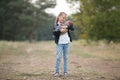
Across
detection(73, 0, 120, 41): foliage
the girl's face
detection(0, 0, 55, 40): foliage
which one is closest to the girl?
the girl's face

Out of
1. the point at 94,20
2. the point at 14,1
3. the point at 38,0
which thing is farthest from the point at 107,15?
the point at 38,0

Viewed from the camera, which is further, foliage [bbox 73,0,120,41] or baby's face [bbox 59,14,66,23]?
foliage [bbox 73,0,120,41]

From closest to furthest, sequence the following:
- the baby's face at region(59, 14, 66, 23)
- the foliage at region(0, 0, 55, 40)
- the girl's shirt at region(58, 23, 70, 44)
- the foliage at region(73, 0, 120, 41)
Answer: the baby's face at region(59, 14, 66, 23)
the girl's shirt at region(58, 23, 70, 44)
the foliage at region(73, 0, 120, 41)
the foliage at region(0, 0, 55, 40)

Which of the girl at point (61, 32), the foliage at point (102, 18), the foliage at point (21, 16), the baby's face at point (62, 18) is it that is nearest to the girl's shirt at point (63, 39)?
the girl at point (61, 32)

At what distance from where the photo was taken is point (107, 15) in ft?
81.9

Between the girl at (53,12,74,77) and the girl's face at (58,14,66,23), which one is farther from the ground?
the girl's face at (58,14,66,23)

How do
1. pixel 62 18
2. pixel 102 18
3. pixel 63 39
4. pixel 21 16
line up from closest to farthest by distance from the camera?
1. pixel 62 18
2. pixel 63 39
3. pixel 102 18
4. pixel 21 16

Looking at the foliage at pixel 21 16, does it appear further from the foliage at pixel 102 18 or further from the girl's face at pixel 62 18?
the girl's face at pixel 62 18

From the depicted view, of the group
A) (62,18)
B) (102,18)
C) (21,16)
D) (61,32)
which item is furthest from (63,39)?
(21,16)

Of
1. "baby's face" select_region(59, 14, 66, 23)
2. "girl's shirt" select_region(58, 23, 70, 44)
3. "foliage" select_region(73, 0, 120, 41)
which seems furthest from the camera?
"foliage" select_region(73, 0, 120, 41)

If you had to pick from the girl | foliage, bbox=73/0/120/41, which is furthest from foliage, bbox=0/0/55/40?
the girl

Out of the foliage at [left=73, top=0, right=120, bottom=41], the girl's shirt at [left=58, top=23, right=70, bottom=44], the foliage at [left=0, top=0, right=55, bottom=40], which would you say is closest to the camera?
the girl's shirt at [left=58, top=23, right=70, bottom=44]

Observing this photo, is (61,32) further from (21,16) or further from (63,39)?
(21,16)

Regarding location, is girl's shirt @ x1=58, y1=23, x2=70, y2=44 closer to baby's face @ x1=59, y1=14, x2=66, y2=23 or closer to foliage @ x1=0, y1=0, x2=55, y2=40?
baby's face @ x1=59, y1=14, x2=66, y2=23
